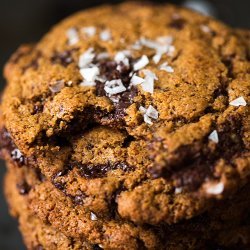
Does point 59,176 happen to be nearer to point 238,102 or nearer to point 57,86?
point 57,86

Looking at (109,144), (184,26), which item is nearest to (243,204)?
(109,144)

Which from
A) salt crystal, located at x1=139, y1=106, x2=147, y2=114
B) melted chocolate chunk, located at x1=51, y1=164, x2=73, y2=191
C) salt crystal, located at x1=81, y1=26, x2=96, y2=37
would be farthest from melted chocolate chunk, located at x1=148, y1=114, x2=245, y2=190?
salt crystal, located at x1=81, y1=26, x2=96, y2=37

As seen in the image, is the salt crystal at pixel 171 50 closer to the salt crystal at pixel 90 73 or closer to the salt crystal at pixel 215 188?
the salt crystal at pixel 90 73

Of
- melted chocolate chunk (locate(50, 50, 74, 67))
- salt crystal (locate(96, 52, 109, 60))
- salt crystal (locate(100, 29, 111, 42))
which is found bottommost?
melted chocolate chunk (locate(50, 50, 74, 67))

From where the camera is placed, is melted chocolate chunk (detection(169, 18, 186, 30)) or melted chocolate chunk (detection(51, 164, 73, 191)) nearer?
melted chocolate chunk (detection(51, 164, 73, 191))

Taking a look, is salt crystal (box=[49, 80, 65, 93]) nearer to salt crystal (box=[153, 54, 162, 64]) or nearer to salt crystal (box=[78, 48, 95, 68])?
salt crystal (box=[78, 48, 95, 68])

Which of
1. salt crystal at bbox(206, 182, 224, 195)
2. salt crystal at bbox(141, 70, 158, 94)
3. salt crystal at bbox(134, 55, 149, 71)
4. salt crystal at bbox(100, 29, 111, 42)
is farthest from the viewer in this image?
salt crystal at bbox(100, 29, 111, 42)

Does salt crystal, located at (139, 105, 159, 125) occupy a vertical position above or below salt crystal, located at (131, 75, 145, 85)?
below

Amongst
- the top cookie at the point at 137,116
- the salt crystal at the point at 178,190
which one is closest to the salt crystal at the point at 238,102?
the top cookie at the point at 137,116
